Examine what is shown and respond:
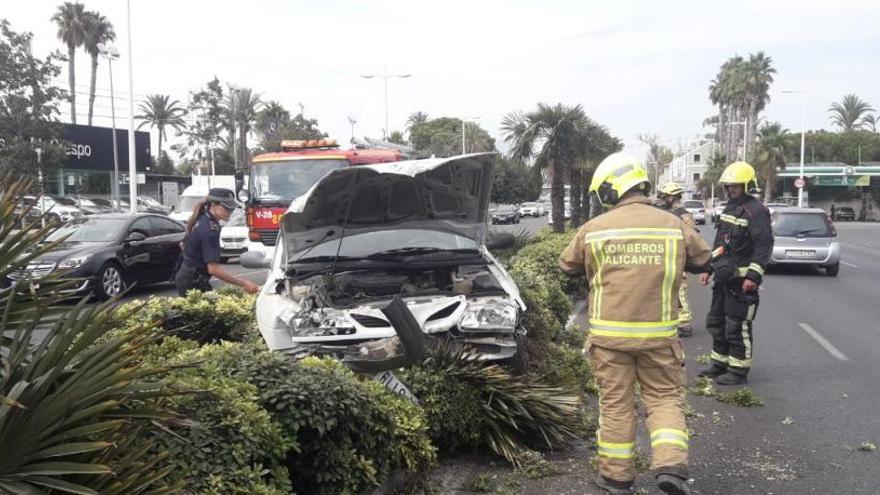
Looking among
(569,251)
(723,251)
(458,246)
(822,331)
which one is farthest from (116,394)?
(822,331)

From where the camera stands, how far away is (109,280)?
39.1ft

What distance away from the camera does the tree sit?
917 inches

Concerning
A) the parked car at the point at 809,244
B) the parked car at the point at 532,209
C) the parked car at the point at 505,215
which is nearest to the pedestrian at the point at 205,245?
the parked car at the point at 809,244

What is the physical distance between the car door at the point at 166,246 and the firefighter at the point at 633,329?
10424 millimetres

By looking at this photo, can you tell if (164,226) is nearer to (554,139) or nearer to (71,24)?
(554,139)

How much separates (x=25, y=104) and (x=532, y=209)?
45.0 meters

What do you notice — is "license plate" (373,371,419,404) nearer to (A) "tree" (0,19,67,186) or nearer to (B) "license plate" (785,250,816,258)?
(B) "license plate" (785,250,816,258)

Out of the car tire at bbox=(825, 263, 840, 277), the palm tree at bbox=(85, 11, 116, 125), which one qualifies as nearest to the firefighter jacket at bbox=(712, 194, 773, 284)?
the car tire at bbox=(825, 263, 840, 277)

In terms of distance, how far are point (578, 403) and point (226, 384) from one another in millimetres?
2674

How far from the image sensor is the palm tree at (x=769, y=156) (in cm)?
5597

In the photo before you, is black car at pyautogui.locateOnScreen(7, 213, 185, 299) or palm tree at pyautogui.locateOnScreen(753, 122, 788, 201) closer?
black car at pyautogui.locateOnScreen(7, 213, 185, 299)

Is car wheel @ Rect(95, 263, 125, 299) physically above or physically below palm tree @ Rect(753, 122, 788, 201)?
below

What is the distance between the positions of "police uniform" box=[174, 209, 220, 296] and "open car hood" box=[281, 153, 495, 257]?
1.64 m

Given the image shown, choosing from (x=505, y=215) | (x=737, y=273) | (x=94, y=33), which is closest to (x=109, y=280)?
(x=737, y=273)
